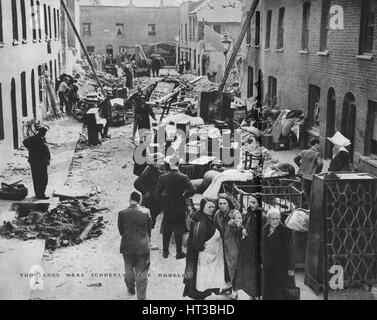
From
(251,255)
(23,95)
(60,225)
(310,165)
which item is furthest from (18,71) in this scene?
(251,255)

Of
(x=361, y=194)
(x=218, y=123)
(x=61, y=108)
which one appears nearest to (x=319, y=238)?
(x=361, y=194)

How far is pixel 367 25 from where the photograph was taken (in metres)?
10.9

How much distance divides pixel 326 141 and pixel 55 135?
6.96 m

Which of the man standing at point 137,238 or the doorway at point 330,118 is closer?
the man standing at point 137,238

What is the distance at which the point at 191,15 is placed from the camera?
77.8 ft

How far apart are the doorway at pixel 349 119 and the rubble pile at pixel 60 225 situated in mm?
5712

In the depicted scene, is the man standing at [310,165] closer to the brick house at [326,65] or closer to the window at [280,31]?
the brick house at [326,65]

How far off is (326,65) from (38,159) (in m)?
7.11

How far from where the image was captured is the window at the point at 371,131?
1084 cm

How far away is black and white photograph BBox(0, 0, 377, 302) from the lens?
759 centimetres

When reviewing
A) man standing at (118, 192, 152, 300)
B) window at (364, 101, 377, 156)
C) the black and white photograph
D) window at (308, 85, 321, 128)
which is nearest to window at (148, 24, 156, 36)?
the black and white photograph

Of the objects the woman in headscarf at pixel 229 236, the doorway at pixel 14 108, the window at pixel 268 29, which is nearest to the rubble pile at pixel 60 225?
the doorway at pixel 14 108

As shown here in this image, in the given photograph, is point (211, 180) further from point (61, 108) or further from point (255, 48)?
point (255, 48)

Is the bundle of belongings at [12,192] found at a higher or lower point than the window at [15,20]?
lower
